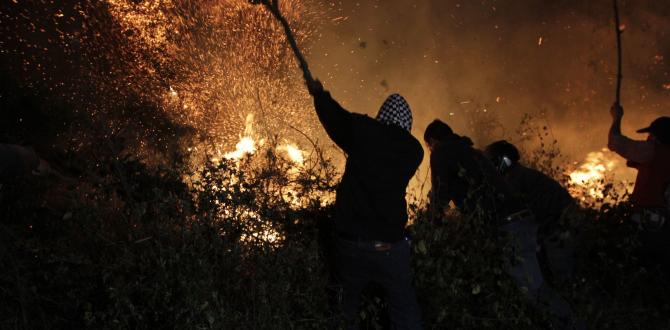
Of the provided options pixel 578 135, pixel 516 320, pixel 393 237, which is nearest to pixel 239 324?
pixel 393 237

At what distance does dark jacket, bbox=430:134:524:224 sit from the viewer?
3.96 m

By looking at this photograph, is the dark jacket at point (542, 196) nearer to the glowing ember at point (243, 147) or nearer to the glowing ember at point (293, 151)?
the glowing ember at point (293, 151)

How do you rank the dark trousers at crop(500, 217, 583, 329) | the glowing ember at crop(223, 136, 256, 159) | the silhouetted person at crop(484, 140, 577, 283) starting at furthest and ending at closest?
1. the glowing ember at crop(223, 136, 256, 159)
2. the silhouetted person at crop(484, 140, 577, 283)
3. the dark trousers at crop(500, 217, 583, 329)

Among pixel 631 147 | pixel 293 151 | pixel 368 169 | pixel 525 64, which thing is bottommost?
pixel 368 169

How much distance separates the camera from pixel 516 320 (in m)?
3.52

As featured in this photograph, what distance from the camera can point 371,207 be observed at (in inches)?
125

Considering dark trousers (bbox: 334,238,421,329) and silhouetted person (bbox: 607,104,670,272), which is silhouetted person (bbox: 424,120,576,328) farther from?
silhouetted person (bbox: 607,104,670,272)

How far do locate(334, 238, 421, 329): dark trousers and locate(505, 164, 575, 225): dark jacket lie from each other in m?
1.63

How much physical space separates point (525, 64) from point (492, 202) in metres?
5.52

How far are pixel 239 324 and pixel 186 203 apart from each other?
84 cm

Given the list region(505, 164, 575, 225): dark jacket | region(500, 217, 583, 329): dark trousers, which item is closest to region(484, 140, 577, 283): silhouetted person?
region(505, 164, 575, 225): dark jacket

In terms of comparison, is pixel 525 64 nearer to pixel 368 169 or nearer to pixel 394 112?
pixel 394 112

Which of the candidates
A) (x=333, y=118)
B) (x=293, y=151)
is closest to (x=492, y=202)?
(x=333, y=118)

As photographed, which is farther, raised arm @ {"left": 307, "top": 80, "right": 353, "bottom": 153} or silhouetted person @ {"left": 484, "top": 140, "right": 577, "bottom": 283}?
silhouetted person @ {"left": 484, "top": 140, "right": 577, "bottom": 283}
